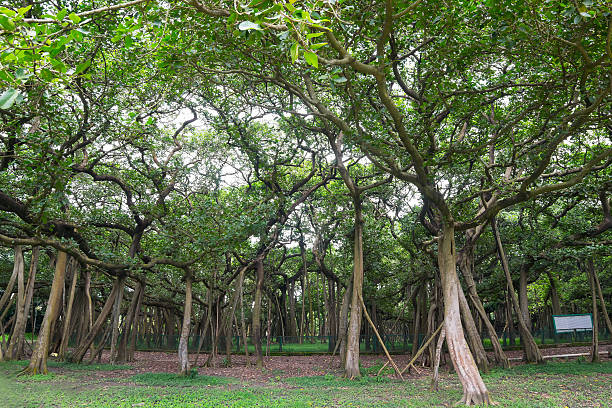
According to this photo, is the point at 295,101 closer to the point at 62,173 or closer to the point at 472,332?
the point at 62,173

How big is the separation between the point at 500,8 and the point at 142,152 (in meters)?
9.29

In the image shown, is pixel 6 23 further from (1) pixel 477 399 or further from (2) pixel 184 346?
(2) pixel 184 346

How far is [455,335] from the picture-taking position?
21.1ft

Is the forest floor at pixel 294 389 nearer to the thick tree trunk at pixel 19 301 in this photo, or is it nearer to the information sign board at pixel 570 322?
the thick tree trunk at pixel 19 301

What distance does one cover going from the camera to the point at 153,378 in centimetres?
917

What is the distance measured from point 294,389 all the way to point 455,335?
3444 mm

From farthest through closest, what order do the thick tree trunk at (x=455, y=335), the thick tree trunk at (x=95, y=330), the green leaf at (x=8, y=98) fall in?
the thick tree trunk at (x=95, y=330) → the thick tree trunk at (x=455, y=335) → the green leaf at (x=8, y=98)

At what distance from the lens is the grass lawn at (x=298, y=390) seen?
6.17 meters

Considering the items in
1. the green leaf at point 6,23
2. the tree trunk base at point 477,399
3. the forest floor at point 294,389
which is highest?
the green leaf at point 6,23

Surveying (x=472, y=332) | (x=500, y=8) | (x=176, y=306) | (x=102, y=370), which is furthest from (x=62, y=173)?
(x=176, y=306)

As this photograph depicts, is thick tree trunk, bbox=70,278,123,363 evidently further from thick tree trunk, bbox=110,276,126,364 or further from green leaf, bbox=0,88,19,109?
green leaf, bbox=0,88,19,109

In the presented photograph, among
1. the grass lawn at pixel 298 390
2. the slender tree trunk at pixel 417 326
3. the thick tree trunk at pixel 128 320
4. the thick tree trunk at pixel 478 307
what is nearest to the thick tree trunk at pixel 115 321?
the thick tree trunk at pixel 128 320

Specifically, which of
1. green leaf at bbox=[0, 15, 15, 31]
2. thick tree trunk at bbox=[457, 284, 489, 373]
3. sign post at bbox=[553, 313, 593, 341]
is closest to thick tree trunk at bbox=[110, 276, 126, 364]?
thick tree trunk at bbox=[457, 284, 489, 373]

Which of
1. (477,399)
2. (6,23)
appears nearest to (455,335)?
(477,399)
